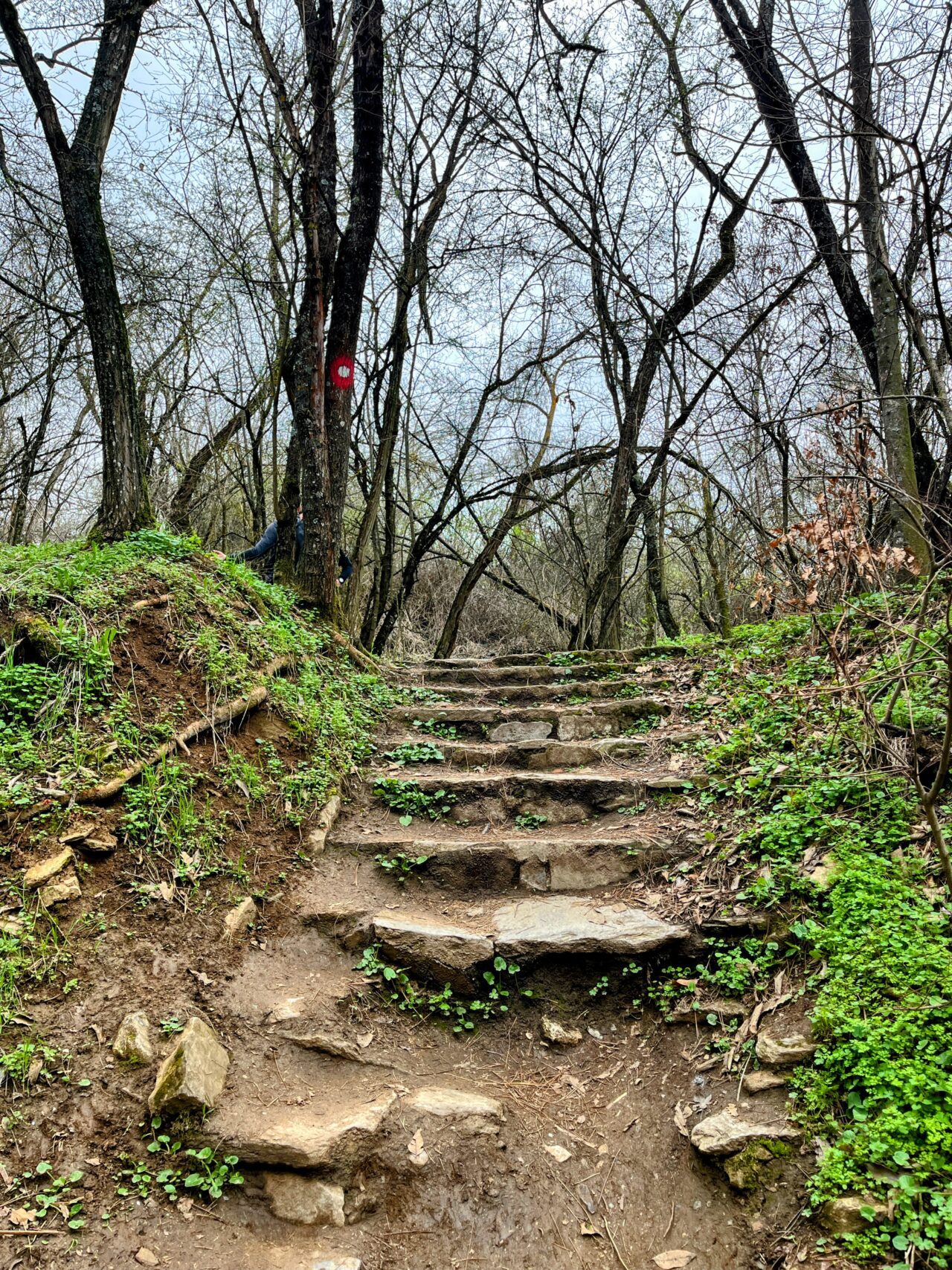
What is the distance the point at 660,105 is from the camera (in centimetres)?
770

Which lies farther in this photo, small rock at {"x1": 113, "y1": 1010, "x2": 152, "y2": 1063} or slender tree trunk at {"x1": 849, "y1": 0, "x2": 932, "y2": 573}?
slender tree trunk at {"x1": 849, "y1": 0, "x2": 932, "y2": 573}

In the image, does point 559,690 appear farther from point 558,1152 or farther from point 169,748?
point 558,1152

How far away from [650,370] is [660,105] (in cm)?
277

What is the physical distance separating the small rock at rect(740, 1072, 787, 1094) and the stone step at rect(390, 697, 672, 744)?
2.86m

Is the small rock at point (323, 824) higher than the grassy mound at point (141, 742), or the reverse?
the grassy mound at point (141, 742)

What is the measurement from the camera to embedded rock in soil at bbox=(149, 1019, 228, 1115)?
2.20 meters

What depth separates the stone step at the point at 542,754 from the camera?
4629 millimetres

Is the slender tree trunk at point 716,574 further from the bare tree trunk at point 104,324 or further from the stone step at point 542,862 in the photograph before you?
the bare tree trunk at point 104,324

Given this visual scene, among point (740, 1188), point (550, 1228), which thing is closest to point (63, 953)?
point (550, 1228)

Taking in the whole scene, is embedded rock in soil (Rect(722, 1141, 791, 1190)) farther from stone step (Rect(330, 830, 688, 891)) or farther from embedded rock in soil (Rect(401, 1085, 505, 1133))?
stone step (Rect(330, 830, 688, 891))

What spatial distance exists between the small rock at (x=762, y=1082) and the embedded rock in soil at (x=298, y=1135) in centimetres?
123

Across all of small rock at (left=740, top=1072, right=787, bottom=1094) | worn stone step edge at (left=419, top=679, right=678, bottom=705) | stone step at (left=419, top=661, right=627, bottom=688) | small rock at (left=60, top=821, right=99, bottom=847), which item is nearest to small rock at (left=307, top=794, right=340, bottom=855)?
small rock at (left=60, top=821, right=99, bottom=847)

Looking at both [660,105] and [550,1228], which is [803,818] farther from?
[660,105]

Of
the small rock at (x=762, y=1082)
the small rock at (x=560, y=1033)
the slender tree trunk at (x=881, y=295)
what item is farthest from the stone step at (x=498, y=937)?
the slender tree trunk at (x=881, y=295)
